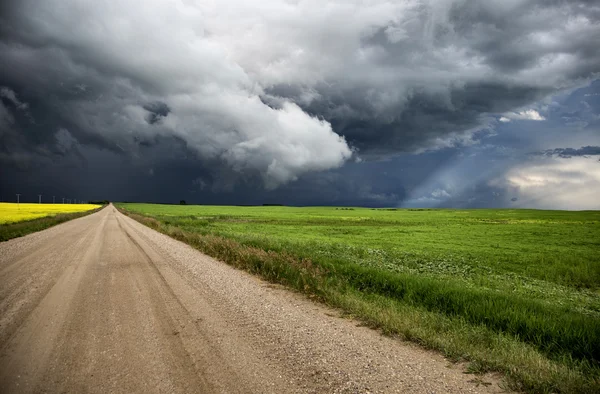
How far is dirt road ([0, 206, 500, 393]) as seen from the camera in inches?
198

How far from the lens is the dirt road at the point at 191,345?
5.03 meters

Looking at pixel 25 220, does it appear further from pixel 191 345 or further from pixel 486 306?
pixel 486 306

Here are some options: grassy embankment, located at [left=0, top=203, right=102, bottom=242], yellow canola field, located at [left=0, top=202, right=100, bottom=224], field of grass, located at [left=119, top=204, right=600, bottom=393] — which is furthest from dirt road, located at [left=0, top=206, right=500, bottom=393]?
yellow canola field, located at [left=0, top=202, right=100, bottom=224]

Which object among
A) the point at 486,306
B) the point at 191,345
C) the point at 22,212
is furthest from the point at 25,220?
the point at 486,306

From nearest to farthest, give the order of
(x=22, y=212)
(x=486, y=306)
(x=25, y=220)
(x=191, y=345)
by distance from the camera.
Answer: (x=191, y=345) < (x=486, y=306) < (x=25, y=220) < (x=22, y=212)

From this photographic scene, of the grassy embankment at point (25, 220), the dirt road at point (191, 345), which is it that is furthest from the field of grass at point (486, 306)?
the grassy embankment at point (25, 220)

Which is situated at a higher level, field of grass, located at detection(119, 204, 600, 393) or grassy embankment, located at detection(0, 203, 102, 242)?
grassy embankment, located at detection(0, 203, 102, 242)

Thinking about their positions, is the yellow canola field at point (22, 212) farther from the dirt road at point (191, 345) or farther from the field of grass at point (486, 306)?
the field of grass at point (486, 306)

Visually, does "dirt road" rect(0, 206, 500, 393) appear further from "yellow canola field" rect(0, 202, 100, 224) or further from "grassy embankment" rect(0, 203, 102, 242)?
"yellow canola field" rect(0, 202, 100, 224)

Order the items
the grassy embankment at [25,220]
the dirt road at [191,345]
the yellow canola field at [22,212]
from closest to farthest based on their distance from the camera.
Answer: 1. the dirt road at [191,345]
2. the grassy embankment at [25,220]
3. the yellow canola field at [22,212]

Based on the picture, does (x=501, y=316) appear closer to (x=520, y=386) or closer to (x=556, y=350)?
(x=556, y=350)

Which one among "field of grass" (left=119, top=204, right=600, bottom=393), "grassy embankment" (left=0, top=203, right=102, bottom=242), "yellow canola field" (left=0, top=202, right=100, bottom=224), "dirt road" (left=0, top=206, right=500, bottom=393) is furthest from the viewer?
"yellow canola field" (left=0, top=202, right=100, bottom=224)

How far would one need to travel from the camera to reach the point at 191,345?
621cm

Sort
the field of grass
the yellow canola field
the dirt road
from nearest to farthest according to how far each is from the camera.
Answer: the dirt road, the field of grass, the yellow canola field
